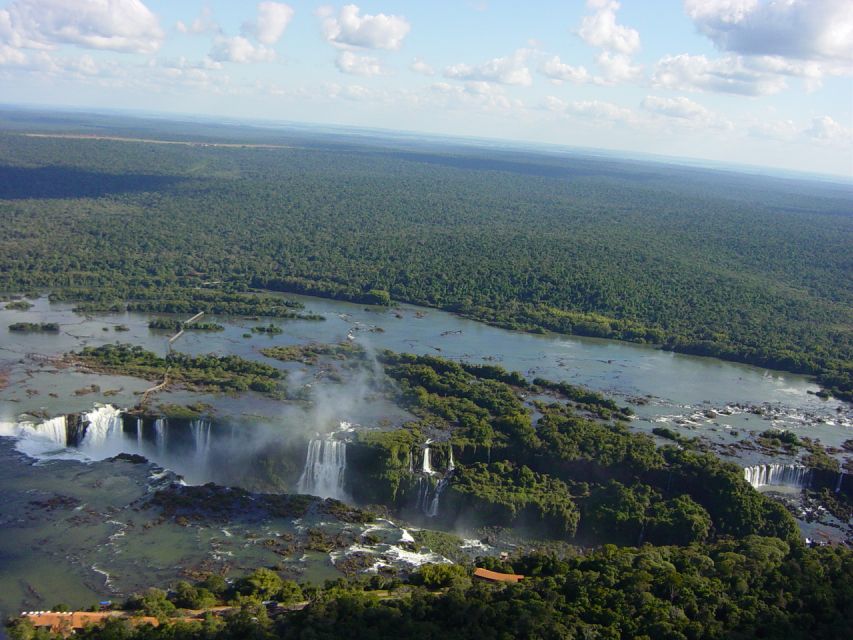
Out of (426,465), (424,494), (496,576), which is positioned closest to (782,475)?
(426,465)

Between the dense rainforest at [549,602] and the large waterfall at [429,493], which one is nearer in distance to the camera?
the dense rainforest at [549,602]

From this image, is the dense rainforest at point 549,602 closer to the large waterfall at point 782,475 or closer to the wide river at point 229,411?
the wide river at point 229,411

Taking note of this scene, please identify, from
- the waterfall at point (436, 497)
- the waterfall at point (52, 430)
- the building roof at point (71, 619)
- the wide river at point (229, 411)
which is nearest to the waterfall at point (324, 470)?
the wide river at point (229, 411)

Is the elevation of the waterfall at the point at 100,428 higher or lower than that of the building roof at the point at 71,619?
higher

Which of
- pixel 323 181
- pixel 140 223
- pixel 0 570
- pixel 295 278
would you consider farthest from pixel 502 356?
pixel 323 181

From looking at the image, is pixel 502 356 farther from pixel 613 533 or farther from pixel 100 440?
pixel 100 440

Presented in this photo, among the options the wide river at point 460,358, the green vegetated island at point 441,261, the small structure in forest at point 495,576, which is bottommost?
the small structure in forest at point 495,576

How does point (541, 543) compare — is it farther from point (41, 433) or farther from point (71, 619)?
point (41, 433)
